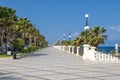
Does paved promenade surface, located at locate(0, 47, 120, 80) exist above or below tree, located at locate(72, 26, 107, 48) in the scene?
below

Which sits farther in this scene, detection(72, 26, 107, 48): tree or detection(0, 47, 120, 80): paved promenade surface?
detection(72, 26, 107, 48): tree

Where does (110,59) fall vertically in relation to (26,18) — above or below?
below

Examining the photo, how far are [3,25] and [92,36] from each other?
2051cm

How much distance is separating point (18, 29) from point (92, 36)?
24222 mm

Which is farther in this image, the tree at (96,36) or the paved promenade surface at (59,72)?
the tree at (96,36)

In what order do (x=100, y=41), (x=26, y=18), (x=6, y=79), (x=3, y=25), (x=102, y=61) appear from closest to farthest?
1. (x=6, y=79)
2. (x=102, y=61)
3. (x=3, y=25)
4. (x=100, y=41)
5. (x=26, y=18)

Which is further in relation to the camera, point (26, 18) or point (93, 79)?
point (26, 18)

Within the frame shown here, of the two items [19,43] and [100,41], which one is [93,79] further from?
[100,41]

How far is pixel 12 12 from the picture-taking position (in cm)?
5934

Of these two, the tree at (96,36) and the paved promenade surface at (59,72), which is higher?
the tree at (96,36)

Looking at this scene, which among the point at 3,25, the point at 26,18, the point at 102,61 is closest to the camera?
the point at 102,61

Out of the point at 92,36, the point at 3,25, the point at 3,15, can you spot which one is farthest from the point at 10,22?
the point at 92,36

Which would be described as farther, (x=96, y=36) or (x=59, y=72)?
(x=96, y=36)

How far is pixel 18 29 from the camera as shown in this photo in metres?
90.2
